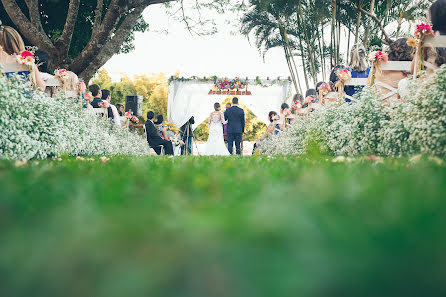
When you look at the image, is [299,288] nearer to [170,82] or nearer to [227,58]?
[170,82]

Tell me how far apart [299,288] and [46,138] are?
14.8ft

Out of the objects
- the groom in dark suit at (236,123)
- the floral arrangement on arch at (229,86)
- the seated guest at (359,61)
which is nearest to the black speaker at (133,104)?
the floral arrangement on arch at (229,86)

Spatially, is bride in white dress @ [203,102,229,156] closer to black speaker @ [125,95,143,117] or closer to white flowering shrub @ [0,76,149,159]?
black speaker @ [125,95,143,117]

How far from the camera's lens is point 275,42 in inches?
811

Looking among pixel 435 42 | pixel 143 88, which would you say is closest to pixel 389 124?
pixel 435 42

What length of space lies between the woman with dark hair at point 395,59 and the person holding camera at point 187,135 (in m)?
12.1

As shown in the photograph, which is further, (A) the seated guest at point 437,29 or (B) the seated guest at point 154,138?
(B) the seated guest at point 154,138

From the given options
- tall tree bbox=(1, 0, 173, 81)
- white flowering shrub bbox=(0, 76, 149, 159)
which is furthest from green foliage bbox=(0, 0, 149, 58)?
white flowering shrub bbox=(0, 76, 149, 159)

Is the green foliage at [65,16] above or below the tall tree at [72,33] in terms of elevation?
above

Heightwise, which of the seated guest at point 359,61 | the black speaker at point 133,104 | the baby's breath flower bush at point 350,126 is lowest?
the baby's breath flower bush at point 350,126

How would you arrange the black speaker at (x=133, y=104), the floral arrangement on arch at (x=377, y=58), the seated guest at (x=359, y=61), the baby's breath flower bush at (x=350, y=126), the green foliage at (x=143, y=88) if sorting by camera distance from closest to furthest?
1. the baby's breath flower bush at (x=350, y=126)
2. the floral arrangement on arch at (x=377, y=58)
3. the seated guest at (x=359, y=61)
4. the black speaker at (x=133, y=104)
5. the green foliage at (x=143, y=88)

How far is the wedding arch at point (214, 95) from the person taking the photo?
17.7 m

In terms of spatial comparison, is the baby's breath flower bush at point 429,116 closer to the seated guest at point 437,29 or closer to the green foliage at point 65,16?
the seated guest at point 437,29

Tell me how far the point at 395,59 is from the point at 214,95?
43.1 ft
